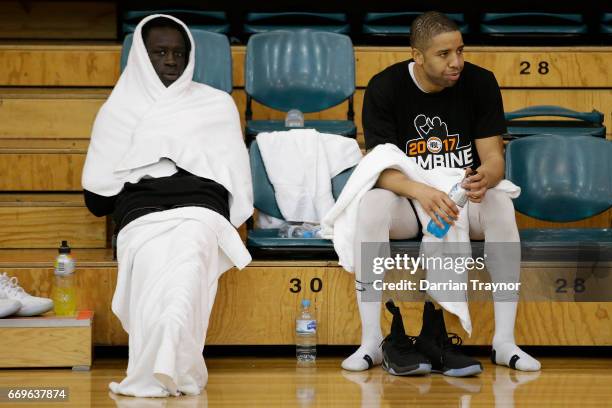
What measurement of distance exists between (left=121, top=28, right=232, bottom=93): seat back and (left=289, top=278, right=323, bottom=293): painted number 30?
1043mm

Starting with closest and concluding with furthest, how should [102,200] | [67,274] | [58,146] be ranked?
[67,274] < [102,200] < [58,146]

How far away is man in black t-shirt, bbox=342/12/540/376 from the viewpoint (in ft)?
9.51

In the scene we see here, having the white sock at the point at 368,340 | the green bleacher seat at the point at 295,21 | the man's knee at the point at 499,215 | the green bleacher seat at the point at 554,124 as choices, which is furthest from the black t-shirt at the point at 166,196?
the green bleacher seat at the point at 295,21

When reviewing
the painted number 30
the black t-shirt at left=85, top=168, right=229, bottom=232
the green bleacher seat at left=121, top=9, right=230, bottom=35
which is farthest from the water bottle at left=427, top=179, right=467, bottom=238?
the green bleacher seat at left=121, top=9, right=230, bottom=35

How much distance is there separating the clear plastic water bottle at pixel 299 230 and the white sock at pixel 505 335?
634 millimetres

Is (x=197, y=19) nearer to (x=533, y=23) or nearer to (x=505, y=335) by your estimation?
(x=533, y=23)

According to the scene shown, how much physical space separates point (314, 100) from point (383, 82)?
919 mm

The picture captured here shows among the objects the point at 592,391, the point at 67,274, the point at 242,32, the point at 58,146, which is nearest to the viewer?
the point at 592,391

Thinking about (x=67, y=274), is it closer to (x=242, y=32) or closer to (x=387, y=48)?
(x=387, y=48)

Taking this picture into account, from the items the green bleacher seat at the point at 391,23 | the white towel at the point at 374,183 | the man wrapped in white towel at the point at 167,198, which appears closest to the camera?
the man wrapped in white towel at the point at 167,198

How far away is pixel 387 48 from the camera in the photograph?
14.5 ft

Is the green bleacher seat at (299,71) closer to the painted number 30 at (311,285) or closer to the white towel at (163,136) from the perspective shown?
the white towel at (163,136)

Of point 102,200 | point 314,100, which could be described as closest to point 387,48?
point 314,100

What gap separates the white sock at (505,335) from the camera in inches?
115
